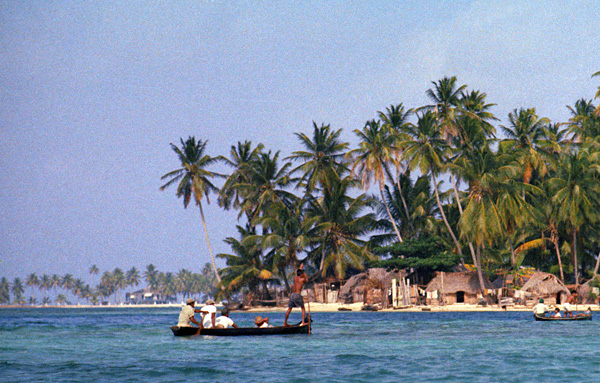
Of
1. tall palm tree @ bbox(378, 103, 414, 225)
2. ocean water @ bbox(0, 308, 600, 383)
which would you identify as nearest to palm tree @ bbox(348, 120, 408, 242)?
tall palm tree @ bbox(378, 103, 414, 225)

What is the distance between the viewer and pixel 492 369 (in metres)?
15.4

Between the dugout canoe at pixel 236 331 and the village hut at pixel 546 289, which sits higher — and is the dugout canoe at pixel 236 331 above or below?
below

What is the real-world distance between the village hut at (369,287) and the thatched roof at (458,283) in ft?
15.4

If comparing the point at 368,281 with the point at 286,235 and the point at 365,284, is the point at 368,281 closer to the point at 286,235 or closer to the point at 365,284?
the point at 365,284

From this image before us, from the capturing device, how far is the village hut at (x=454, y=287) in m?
54.0

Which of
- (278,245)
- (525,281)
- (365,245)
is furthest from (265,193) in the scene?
(525,281)

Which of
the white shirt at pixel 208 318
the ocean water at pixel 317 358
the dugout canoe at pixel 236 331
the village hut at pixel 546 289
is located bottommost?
the ocean water at pixel 317 358

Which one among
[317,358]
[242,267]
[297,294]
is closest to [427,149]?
[242,267]

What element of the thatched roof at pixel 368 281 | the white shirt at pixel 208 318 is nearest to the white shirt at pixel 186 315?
the white shirt at pixel 208 318

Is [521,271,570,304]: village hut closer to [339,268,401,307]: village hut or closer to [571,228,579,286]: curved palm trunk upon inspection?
[571,228,579,286]: curved palm trunk

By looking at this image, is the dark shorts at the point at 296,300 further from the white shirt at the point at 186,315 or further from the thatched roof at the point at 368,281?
the thatched roof at the point at 368,281

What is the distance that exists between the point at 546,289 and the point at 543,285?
0.41 meters

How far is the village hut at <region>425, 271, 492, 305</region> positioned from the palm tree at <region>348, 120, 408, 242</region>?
638 centimetres

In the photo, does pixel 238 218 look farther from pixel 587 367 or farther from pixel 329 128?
pixel 587 367
